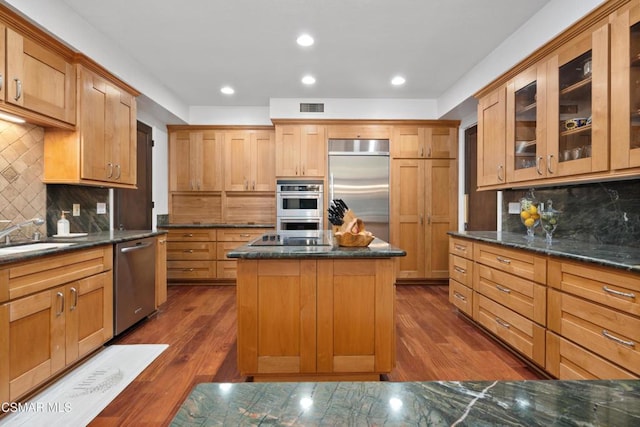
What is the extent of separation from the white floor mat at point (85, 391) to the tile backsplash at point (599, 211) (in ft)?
11.6

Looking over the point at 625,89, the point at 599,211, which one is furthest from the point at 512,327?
the point at 625,89

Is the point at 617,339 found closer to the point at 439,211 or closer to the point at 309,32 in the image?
the point at 309,32

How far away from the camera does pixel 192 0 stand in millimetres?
2498

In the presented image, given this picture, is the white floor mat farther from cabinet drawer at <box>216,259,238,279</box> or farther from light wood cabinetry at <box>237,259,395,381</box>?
cabinet drawer at <box>216,259,238,279</box>

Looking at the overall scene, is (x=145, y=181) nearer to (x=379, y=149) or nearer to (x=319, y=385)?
(x=379, y=149)

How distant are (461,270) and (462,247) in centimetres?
24

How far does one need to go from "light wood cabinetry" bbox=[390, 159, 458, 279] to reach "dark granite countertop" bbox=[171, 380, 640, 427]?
168 inches

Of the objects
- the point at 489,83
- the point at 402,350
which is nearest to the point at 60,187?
the point at 402,350

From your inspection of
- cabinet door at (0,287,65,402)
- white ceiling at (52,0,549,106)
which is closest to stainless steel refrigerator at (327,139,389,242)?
white ceiling at (52,0,549,106)

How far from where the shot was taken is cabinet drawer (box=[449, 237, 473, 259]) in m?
3.15

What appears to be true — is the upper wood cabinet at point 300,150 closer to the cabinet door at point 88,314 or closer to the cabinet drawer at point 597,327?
the cabinet door at point 88,314

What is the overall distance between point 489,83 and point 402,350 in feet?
8.97

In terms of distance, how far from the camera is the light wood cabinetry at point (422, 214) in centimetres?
475

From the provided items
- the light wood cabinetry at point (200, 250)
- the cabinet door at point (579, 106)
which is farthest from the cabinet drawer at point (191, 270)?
the cabinet door at point (579, 106)
